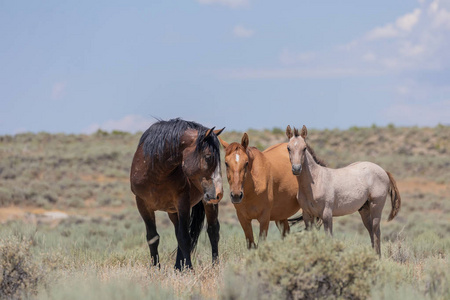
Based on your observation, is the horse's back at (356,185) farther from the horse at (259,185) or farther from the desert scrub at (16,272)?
the desert scrub at (16,272)

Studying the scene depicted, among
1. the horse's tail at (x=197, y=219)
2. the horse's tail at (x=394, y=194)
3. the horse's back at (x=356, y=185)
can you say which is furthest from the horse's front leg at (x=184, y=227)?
the horse's tail at (x=394, y=194)

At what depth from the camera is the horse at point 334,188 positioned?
23.5 feet

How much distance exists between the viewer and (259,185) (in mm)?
7004

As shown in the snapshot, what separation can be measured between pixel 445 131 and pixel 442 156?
5349 mm

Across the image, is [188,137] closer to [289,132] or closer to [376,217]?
[289,132]

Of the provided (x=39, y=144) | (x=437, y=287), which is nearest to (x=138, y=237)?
(x=437, y=287)

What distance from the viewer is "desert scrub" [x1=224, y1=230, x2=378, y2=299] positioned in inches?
198

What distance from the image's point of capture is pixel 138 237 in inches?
528

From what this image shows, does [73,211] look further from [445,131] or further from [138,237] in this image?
[445,131]

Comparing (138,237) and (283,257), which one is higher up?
(283,257)

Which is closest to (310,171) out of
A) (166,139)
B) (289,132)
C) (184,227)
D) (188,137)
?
(289,132)

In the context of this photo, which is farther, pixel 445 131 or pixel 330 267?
pixel 445 131

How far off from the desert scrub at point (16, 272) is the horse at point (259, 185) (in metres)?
2.30

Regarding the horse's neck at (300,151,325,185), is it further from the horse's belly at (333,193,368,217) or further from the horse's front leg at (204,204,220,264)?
the horse's front leg at (204,204,220,264)
